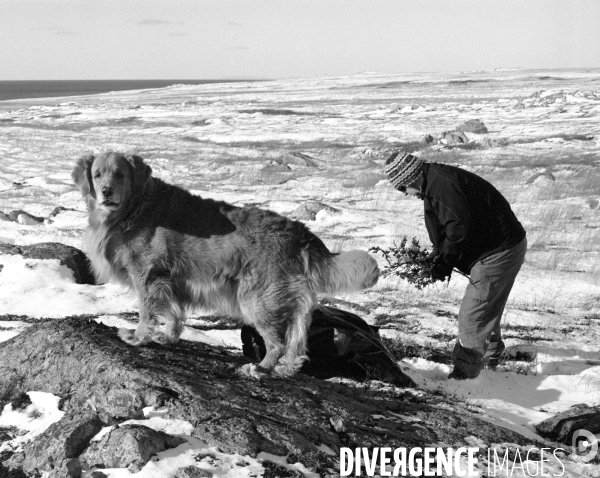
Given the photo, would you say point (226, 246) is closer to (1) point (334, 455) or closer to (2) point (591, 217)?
(1) point (334, 455)

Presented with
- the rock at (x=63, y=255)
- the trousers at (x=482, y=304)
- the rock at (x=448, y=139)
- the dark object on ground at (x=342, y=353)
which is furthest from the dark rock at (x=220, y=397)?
the rock at (x=448, y=139)

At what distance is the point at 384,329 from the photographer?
7625 millimetres

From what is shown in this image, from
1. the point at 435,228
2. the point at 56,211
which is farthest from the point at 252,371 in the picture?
the point at 56,211

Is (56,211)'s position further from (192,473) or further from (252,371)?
(192,473)

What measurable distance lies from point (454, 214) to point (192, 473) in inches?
136

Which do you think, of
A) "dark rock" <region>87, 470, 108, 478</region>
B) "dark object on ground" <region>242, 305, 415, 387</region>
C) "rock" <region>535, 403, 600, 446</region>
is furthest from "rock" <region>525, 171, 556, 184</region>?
"dark rock" <region>87, 470, 108, 478</region>

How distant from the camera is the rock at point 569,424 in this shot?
4.89 m

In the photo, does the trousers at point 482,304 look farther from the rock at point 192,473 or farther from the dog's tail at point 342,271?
the rock at point 192,473

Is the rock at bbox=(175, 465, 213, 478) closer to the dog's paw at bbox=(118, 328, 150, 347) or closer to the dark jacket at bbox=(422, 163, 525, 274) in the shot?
the dog's paw at bbox=(118, 328, 150, 347)

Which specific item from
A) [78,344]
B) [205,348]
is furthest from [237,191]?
[78,344]

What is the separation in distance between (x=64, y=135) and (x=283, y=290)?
27686 millimetres

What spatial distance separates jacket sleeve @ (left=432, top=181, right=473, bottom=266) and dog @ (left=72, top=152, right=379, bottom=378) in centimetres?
79

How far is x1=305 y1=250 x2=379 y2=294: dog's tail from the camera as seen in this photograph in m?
5.70

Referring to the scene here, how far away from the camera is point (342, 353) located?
603cm
